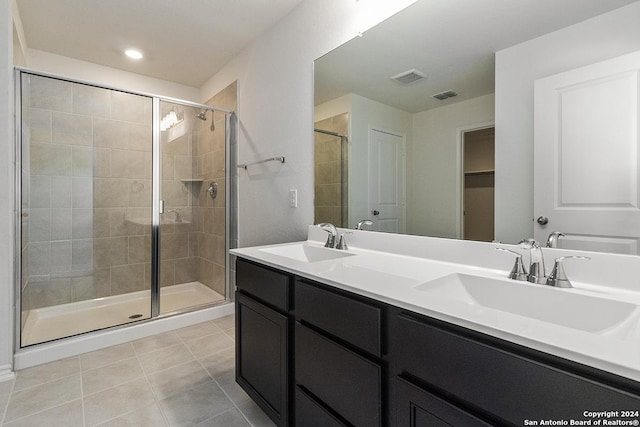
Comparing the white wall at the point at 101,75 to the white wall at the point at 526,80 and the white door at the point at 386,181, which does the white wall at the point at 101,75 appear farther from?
the white wall at the point at 526,80

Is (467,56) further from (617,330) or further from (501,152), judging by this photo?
(617,330)

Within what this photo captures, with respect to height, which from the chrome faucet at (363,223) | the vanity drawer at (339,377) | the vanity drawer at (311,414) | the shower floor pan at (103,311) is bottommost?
the shower floor pan at (103,311)

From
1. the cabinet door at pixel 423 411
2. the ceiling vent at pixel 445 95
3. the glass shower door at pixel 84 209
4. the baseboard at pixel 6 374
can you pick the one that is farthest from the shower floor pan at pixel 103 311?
the ceiling vent at pixel 445 95

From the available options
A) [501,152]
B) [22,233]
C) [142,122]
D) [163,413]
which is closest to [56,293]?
[22,233]

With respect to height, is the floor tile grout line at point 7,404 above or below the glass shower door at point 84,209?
below

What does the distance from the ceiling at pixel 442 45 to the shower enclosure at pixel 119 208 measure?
1.61 m

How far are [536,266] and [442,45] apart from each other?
0.99 metres

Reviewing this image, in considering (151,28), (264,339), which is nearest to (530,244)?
(264,339)

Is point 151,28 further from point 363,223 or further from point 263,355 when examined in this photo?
point 263,355

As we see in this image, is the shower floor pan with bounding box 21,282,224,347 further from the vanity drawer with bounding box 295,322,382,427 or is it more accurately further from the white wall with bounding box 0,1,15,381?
the vanity drawer with bounding box 295,322,382,427

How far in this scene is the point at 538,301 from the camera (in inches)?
34.9

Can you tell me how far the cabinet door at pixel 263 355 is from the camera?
48.6 inches

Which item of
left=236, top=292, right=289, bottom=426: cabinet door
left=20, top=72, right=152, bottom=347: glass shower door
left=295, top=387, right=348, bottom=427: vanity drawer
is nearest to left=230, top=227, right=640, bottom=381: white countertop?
left=236, top=292, right=289, bottom=426: cabinet door

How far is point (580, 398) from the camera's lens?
20.4 inches
